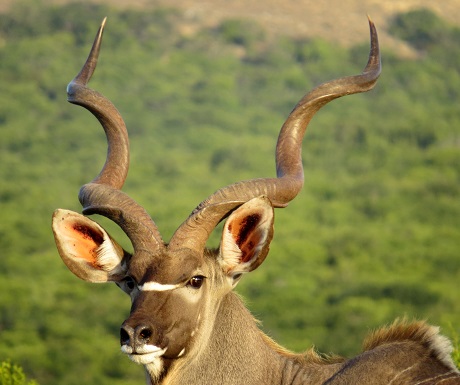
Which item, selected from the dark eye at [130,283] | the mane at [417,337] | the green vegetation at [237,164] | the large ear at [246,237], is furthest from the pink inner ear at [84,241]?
the green vegetation at [237,164]

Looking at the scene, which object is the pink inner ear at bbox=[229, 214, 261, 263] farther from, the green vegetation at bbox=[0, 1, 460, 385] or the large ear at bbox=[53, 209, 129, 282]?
the green vegetation at bbox=[0, 1, 460, 385]

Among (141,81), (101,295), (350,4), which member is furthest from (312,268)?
(350,4)

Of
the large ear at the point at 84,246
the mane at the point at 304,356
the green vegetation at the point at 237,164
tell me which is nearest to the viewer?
the large ear at the point at 84,246

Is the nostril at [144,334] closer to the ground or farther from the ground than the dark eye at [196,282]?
farther from the ground

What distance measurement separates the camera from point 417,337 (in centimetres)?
610

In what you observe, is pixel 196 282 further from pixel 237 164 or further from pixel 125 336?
pixel 237 164

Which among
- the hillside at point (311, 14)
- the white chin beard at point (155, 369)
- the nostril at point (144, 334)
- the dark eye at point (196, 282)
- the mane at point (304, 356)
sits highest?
the nostril at point (144, 334)

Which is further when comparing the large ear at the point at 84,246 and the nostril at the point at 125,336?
the large ear at the point at 84,246

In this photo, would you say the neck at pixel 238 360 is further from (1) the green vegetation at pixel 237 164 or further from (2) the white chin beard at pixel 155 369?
(1) the green vegetation at pixel 237 164

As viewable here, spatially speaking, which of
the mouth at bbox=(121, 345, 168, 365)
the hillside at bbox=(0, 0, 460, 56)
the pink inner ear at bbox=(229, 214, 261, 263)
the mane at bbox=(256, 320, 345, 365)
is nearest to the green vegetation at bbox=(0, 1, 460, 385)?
the hillside at bbox=(0, 0, 460, 56)

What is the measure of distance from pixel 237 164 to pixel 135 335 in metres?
61.0

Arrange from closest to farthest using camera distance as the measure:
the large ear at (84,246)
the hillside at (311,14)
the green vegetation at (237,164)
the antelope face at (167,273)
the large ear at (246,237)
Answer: the antelope face at (167,273)
the large ear at (246,237)
the large ear at (84,246)
the green vegetation at (237,164)
the hillside at (311,14)

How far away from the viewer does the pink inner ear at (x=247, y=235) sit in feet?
19.7

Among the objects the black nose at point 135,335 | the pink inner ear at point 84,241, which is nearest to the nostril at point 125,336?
the black nose at point 135,335
